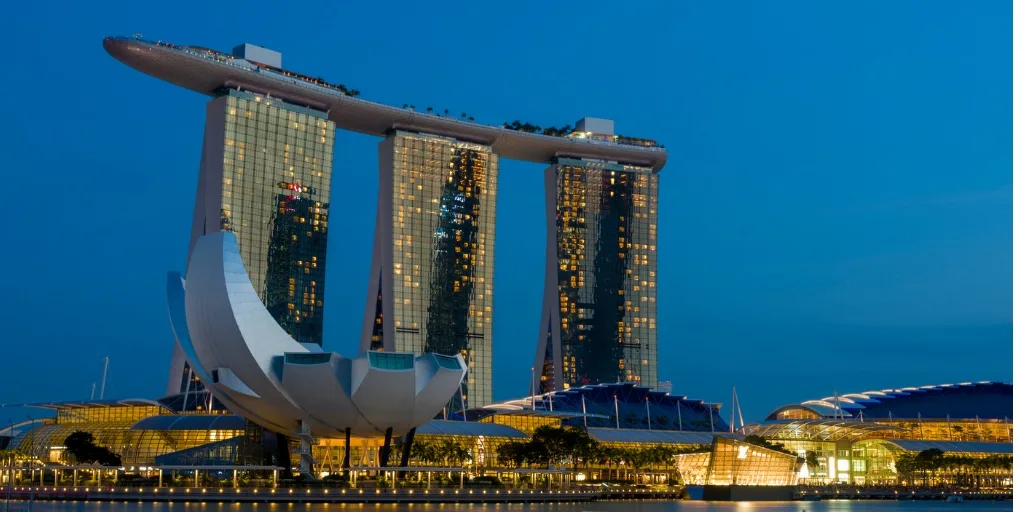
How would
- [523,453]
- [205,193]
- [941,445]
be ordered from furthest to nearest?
[205,193] < [941,445] < [523,453]

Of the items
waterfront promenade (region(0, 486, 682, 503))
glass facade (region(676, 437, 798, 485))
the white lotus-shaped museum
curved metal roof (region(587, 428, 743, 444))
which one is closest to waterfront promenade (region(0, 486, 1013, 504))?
waterfront promenade (region(0, 486, 682, 503))

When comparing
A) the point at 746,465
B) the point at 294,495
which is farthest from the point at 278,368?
the point at 746,465

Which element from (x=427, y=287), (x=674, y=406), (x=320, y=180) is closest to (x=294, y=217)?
(x=320, y=180)

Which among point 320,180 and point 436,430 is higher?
point 320,180

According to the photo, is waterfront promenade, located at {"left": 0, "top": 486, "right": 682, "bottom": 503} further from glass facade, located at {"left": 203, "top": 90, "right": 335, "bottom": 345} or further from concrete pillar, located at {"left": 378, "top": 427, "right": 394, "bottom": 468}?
glass facade, located at {"left": 203, "top": 90, "right": 335, "bottom": 345}

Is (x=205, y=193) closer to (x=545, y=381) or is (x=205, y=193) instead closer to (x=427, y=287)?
(x=427, y=287)

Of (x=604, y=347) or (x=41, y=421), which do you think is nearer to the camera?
(x=41, y=421)

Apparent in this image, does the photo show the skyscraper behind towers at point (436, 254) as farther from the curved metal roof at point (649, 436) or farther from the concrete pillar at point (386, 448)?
the concrete pillar at point (386, 448)
